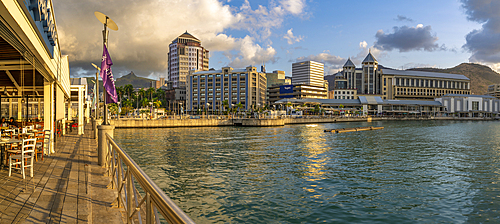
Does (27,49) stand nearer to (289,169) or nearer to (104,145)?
(104,145)

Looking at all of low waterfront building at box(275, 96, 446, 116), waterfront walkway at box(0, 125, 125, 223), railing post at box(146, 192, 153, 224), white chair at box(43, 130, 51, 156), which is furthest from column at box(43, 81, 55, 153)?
low waterfront building at box(275, 96, 446, 116)

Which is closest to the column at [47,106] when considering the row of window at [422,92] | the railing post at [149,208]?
the railing post at [149,208]

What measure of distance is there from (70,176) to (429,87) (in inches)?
7766

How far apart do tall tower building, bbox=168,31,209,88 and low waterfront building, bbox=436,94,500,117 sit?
142m

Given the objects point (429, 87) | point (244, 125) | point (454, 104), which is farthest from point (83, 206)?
point (429, 87)

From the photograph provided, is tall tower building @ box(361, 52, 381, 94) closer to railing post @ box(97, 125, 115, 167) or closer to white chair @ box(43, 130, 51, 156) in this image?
white chair @ box(43, 130, 51, 156)

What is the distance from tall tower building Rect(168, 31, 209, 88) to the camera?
187750mm

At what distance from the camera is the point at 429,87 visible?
172750mm

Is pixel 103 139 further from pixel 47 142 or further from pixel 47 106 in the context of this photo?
pixel 47 106

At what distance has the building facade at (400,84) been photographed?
168875 millimetres

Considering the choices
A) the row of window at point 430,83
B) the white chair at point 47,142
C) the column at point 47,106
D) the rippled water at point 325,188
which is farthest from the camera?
the row of window at point 430,83

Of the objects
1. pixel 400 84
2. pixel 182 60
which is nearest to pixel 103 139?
pixel 400 84

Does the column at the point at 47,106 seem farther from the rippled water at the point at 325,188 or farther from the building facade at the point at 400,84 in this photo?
the building facade at the point at 400,84

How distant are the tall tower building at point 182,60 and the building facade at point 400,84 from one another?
89.5 meters
